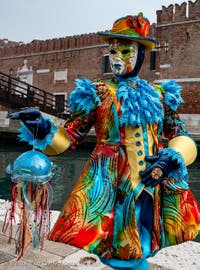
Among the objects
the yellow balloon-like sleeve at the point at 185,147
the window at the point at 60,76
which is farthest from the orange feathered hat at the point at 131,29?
the window at the point at 60,76

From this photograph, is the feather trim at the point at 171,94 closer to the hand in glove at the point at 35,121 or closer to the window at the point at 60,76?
the hand in glove at the point at 35,121

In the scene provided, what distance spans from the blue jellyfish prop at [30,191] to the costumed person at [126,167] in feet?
0.33

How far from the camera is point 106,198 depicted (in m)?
1.60

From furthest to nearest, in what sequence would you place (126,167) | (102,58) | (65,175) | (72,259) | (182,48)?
(102,58), (182,48), (65,175), (72,259), (126,167)

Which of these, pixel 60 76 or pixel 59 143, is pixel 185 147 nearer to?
pixel 59 143

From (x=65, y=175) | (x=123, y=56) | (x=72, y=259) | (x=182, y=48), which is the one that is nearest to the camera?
(x=123, y=56)

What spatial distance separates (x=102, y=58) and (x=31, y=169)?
18.5 meters

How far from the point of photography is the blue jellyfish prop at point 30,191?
1538 mm

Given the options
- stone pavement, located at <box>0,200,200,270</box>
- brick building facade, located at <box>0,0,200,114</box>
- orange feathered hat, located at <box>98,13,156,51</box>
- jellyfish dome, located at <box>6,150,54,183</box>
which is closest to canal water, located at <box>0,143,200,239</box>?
stone pavement, located at <box>0,200,200,270</box>

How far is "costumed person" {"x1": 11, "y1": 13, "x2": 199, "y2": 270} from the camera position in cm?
156

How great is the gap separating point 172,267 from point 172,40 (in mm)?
14832

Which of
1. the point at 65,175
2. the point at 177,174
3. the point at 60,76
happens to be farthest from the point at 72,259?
the point at 60,76

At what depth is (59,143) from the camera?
1.68 m

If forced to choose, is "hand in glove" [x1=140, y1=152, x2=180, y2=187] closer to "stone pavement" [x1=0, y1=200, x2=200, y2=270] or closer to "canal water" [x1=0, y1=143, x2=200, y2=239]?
"stone pavement" [x1=0, y1=200, x2=200, y2=270]
